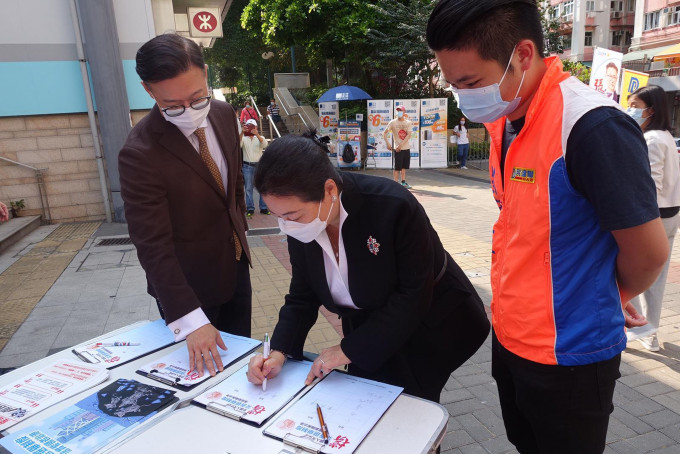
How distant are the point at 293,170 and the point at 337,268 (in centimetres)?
40

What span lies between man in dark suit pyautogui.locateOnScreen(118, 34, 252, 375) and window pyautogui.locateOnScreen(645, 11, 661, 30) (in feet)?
105

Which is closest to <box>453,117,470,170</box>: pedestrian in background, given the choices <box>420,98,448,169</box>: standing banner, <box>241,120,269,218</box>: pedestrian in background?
<box>420,98,448,169</box>: standing banner

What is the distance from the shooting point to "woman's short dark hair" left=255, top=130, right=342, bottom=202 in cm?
134

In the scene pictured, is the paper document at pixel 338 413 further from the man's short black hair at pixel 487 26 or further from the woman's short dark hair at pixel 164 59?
the woman's short dark hair at pixel 164 59

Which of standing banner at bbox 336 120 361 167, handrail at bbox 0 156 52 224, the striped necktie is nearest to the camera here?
the striped necktie

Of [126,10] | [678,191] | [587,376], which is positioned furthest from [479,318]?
[126,10]

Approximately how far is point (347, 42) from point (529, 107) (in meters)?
13.9

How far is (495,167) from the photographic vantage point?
4.87 ft

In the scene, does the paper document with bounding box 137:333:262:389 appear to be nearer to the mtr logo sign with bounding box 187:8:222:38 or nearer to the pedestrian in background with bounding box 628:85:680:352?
the pedestrian in background with bounding box 628:85:680:352

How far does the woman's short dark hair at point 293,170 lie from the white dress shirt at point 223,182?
0.59m

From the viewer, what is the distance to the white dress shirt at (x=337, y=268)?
1.52 meters

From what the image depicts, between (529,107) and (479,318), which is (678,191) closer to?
(479,318)

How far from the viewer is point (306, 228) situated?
149 cm

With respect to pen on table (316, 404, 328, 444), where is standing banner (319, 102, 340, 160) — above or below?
above
